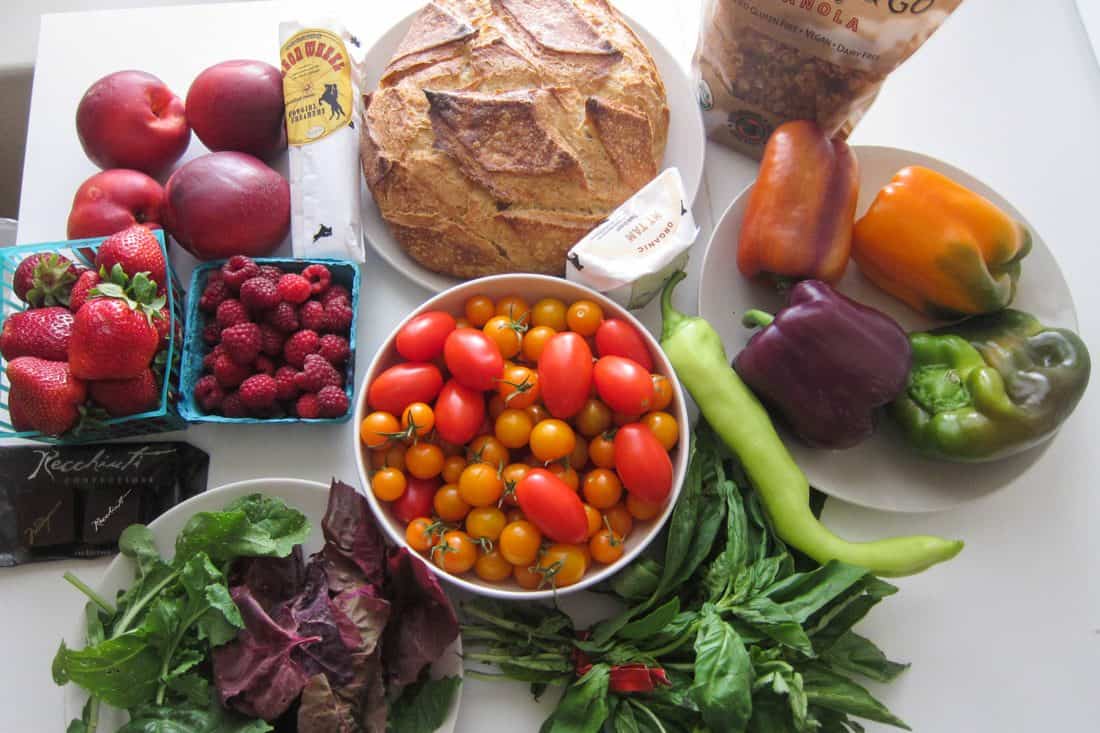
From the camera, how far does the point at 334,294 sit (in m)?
0.98

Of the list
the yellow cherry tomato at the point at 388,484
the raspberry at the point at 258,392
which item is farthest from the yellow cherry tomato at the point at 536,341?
the raspberry at the point at 258,392

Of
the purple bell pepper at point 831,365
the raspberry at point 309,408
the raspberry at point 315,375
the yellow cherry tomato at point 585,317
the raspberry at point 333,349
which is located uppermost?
the purple bell pepper at point 831,365

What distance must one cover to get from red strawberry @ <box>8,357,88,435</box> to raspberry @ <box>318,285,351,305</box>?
11.8 inches

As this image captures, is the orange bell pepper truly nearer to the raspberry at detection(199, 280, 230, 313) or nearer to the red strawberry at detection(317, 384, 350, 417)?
the red strawberry at detection(317, 384, 350, 417)

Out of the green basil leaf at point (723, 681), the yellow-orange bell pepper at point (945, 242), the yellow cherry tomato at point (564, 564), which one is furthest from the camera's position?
the yellow-orange bell pepper at point (945, 242)

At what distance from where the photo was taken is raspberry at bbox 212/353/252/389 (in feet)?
3.05

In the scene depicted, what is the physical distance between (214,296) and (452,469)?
1.28 ft

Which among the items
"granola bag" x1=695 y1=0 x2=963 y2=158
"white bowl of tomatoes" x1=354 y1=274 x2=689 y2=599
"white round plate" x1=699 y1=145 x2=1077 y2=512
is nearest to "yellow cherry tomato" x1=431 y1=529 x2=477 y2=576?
"white bowl of tomatoes" x1=354 y1=274 x2=689 y2=599

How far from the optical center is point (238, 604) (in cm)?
80

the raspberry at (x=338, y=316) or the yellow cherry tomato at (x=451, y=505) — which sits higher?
the raspberry at (x=338, y=316)

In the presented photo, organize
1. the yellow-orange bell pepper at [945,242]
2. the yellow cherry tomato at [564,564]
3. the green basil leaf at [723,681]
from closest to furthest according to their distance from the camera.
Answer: the green basil leaf at [723,681] → the yellow cherry tomato at [564,564] → the yellow-orange bell pepper at [945,242]

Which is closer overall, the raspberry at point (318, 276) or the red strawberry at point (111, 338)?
the red strawberry at point (111, 338)

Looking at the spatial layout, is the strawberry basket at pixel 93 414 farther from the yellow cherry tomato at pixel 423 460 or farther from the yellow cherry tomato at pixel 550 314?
the yellow cherry tomato at pixel 550 314

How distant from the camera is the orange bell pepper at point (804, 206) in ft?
3.15
